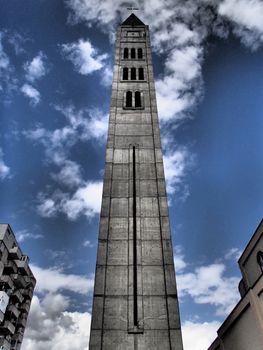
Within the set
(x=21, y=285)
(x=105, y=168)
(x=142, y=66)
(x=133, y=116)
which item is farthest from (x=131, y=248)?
(x=21, y=285)

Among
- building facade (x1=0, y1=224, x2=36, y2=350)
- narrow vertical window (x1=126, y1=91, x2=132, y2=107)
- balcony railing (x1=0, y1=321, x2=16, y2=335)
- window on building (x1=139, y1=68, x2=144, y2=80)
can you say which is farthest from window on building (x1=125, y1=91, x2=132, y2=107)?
balcony railing (x1=0, y1=321, x2=16, y2=335)

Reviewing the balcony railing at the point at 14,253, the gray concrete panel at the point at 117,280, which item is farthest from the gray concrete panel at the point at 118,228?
the balcony railing at the point at 14,253

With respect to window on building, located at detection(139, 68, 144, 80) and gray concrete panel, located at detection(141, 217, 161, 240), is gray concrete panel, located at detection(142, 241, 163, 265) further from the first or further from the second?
window on building, located at detection(139, 68, 144, 80)

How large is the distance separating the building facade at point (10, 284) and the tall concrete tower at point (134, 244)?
23.1 metres

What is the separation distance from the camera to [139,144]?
811 inches

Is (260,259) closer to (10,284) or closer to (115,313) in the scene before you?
(115,313)

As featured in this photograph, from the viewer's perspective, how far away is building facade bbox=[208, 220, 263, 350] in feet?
43.5

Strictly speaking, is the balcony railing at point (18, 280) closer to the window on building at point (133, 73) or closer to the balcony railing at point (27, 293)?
the balcony railing at point (27, 293)

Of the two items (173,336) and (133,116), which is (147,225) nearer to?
(173,336)

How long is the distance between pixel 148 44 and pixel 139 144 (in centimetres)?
1602

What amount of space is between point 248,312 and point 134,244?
6.83 m

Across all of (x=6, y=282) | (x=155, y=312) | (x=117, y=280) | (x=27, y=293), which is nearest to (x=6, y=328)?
(x=6, y=282)

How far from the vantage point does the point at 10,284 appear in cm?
3762

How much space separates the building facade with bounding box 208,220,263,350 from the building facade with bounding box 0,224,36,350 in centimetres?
2617
